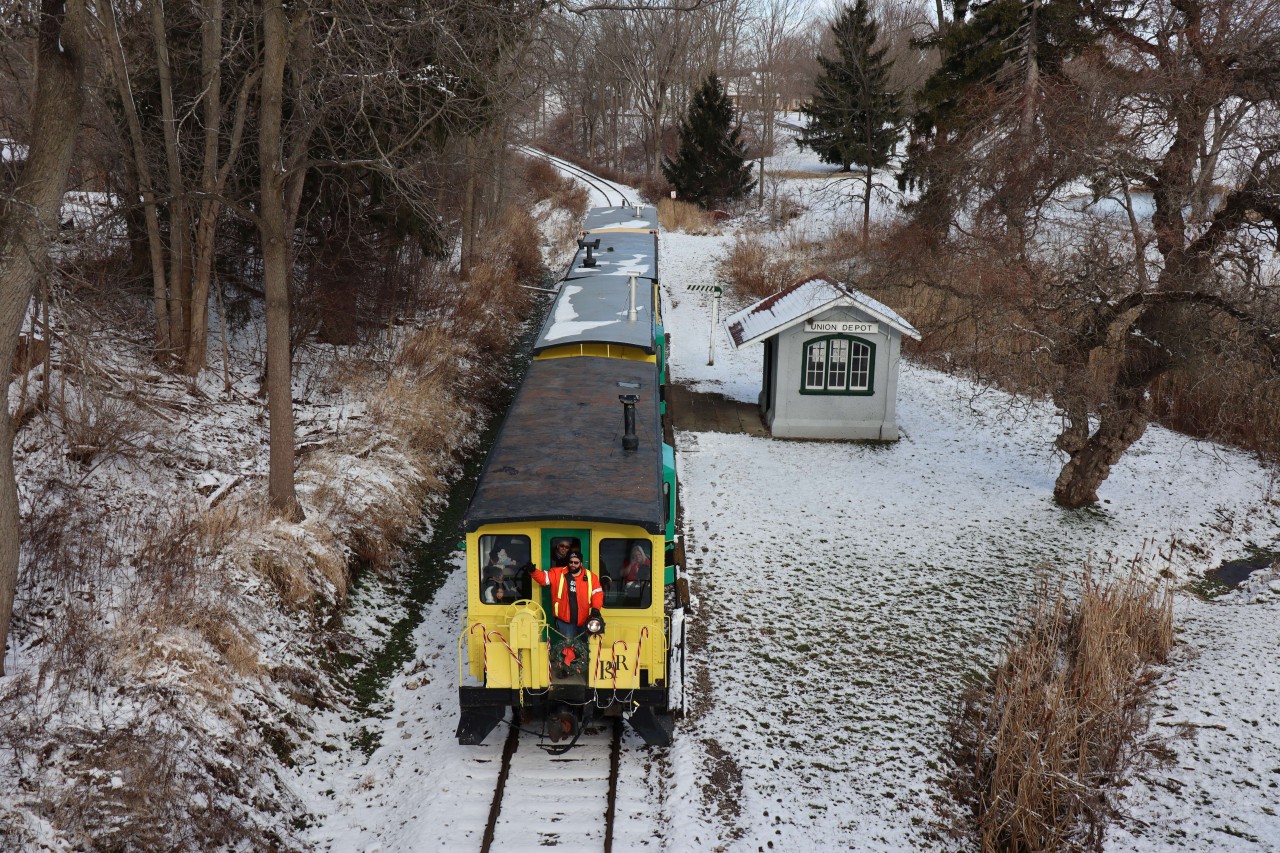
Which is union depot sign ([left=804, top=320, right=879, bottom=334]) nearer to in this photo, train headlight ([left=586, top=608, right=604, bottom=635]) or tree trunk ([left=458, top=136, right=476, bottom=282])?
train headlight ([left=586, top=608, right=604, bottom=635])

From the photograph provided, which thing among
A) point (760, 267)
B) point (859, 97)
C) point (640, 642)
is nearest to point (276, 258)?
point (640, 642)

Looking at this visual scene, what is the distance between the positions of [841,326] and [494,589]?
36.3 feet

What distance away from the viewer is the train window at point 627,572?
27.5 ft

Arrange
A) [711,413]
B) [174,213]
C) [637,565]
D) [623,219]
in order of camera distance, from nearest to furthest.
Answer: [637,565], [174,213], [711,413], [623,219]

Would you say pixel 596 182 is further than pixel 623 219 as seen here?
Yes

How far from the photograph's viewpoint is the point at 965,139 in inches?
962

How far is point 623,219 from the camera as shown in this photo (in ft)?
102

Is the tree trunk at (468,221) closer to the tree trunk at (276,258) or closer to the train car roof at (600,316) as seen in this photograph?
the train car roof at (600,316)

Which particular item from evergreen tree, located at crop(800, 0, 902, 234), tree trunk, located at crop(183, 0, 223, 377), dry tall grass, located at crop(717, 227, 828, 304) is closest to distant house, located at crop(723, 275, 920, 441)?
tree trunk, located at crop(183, 0, 223, 377)

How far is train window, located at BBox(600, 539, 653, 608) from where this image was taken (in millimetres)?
8383

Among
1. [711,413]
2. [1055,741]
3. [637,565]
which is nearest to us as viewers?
[1055,741]

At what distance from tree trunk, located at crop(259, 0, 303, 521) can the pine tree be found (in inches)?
1360

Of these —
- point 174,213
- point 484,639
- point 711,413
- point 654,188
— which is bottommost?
point 484,639

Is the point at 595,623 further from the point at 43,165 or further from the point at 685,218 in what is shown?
the point at 685,218
